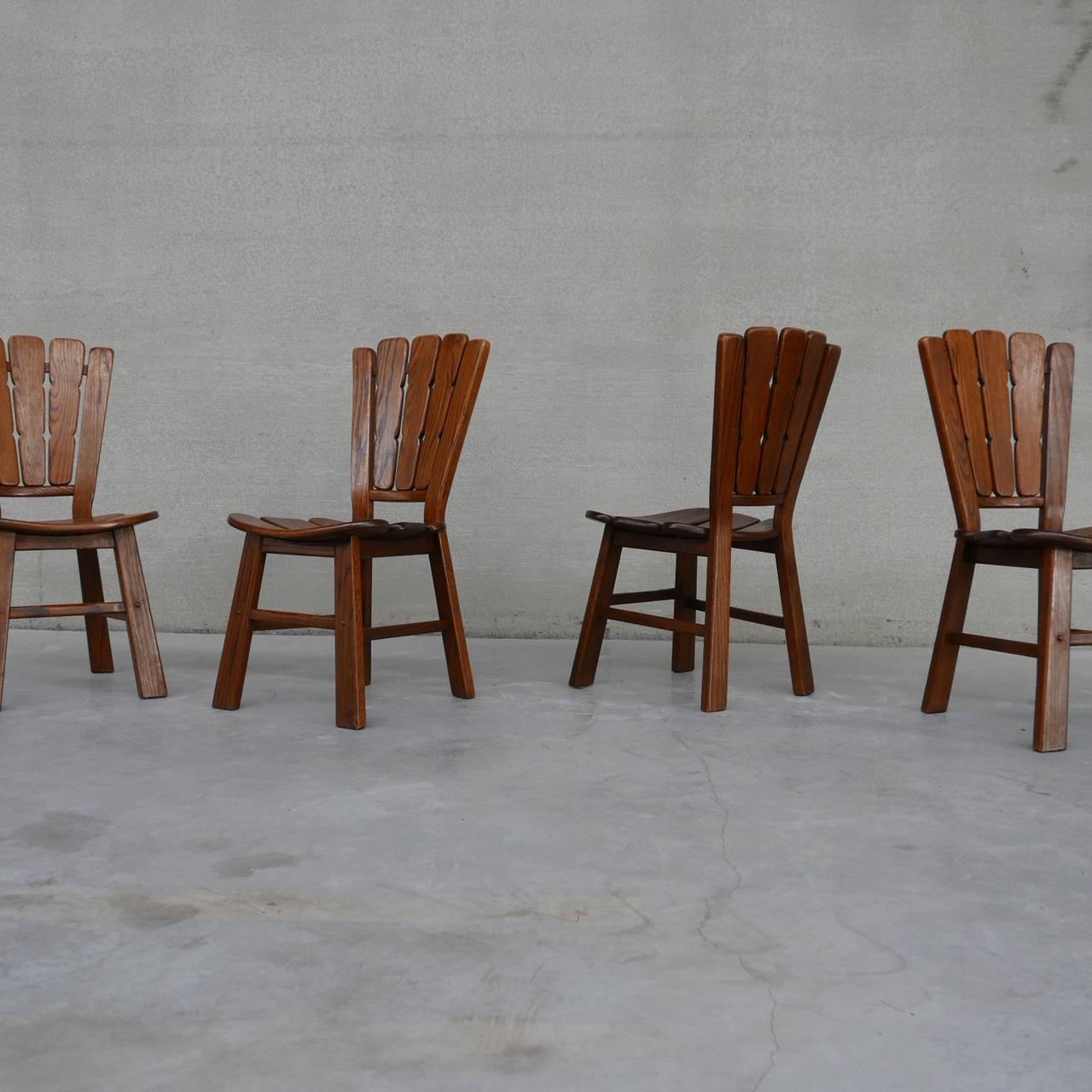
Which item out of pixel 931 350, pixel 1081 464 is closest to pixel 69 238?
pixel 931 350

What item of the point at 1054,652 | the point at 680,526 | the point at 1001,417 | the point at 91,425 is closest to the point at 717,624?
the point at 680,526

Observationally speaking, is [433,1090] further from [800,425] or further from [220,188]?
[220,188]

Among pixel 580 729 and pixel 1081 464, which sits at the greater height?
pixel 1081 464

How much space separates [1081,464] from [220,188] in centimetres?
361

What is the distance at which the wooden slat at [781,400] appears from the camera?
319 centimetres

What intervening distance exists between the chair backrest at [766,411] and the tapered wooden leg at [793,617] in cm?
11

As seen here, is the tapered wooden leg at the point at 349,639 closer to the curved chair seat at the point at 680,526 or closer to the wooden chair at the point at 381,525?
the wooden chair at the point at 381,525

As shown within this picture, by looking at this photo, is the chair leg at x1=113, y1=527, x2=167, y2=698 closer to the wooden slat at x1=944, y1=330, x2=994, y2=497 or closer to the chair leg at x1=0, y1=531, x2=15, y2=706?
the chair leg at x1=0, y1=531, x2=15, y2=706

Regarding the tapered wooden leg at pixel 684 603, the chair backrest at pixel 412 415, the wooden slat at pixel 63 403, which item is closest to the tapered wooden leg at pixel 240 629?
the chair backrest at pixel 412 415

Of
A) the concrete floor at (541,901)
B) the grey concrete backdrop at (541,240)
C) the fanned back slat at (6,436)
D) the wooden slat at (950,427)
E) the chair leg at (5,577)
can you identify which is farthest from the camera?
the grey concrete backdrop at (541,240)

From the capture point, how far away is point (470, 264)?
4496 mm

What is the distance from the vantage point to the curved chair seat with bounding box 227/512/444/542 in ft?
9.41

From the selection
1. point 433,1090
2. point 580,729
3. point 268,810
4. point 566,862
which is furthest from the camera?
point 580,729

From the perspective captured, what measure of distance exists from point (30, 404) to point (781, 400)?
2.38m
